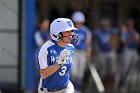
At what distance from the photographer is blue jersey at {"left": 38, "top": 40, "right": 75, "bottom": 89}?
764 cm

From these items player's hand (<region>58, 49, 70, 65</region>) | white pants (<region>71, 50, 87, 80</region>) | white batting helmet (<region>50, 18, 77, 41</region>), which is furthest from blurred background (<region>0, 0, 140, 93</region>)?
player's hand (<region>58, 49, 70, 65</region>)

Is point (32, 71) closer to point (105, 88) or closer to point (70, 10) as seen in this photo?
point (105, 88)

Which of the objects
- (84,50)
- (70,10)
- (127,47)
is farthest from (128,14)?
(84,50)

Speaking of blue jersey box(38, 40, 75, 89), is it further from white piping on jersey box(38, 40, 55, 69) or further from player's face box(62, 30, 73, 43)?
player's face box(62, 30, 73, 43)

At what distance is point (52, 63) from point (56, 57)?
10cm

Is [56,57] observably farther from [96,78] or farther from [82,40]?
[96,78]

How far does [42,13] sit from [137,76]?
4.98m

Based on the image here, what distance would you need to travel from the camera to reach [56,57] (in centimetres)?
769

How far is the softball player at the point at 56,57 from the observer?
297 inches

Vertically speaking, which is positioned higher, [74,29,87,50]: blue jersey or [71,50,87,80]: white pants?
[74,29,87,50]: blue jersey

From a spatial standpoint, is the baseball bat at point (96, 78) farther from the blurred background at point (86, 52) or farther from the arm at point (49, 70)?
the arm at point (49, 70)

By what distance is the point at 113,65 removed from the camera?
1445 centimetres

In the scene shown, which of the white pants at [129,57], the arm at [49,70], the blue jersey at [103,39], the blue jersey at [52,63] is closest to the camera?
the arm at [49,70]

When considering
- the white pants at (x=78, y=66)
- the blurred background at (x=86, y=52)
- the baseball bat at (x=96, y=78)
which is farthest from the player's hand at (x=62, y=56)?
the white pants at (x=78, y=66)
